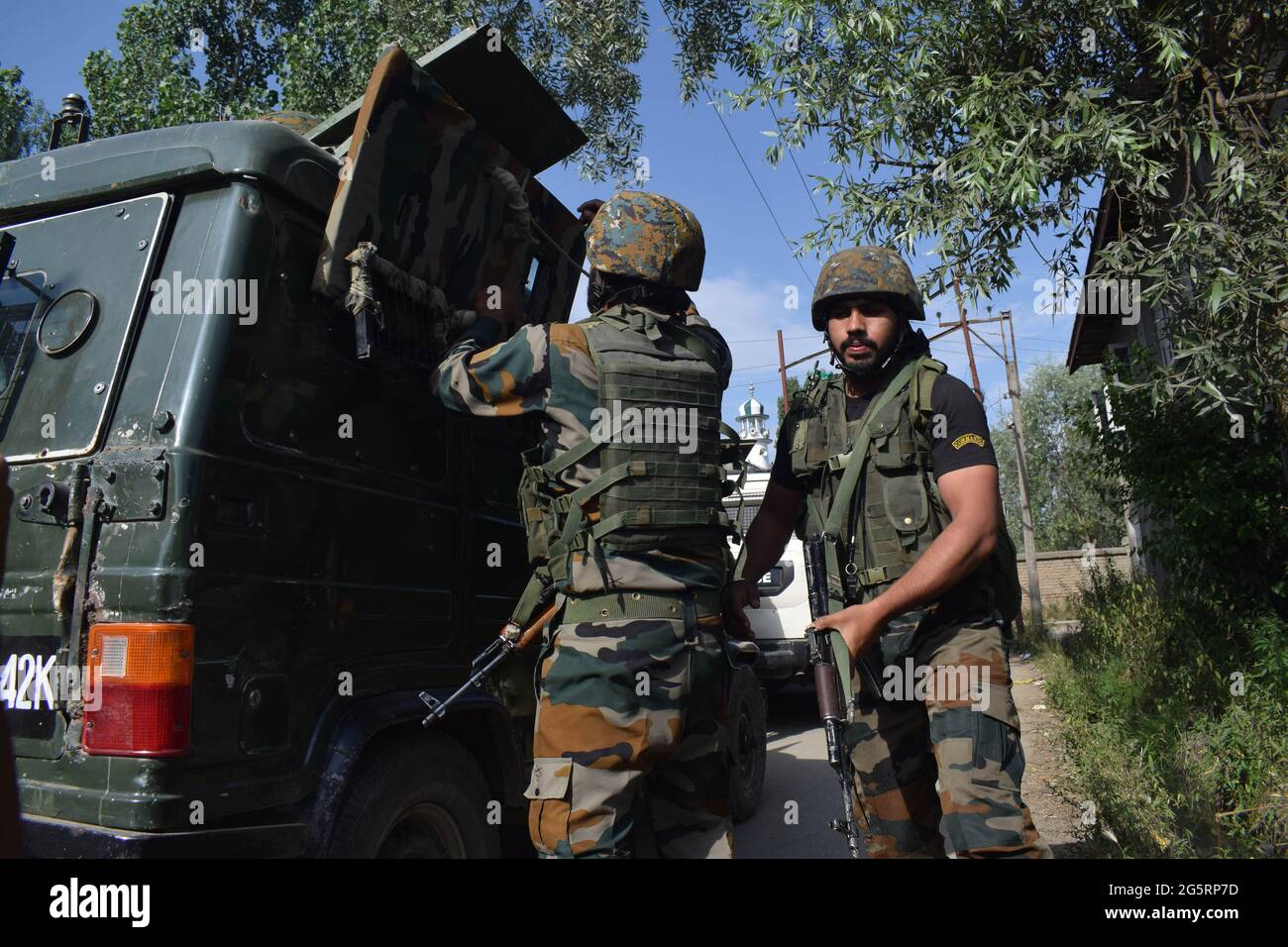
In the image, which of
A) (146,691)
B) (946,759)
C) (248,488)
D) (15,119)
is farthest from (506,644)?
(15,119)

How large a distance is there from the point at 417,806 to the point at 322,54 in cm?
1091

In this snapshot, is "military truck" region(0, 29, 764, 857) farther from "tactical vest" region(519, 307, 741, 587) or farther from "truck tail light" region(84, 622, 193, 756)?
"tactical vest" region(519, 307, 741, 587)

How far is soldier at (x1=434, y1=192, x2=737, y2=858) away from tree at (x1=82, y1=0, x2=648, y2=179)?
6.81 m

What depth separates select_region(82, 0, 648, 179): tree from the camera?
930cm

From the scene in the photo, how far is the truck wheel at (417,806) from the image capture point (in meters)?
2.49

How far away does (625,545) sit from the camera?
2.55 m

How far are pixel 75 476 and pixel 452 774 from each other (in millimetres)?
1419

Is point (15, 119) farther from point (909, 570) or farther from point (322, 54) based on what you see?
point (909, 570)

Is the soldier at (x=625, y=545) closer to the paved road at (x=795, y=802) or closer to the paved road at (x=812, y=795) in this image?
the paved road at (x=812, y=795)

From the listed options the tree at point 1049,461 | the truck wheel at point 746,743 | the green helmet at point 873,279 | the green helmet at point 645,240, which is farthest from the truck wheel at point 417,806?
the tree at point 1049,461
